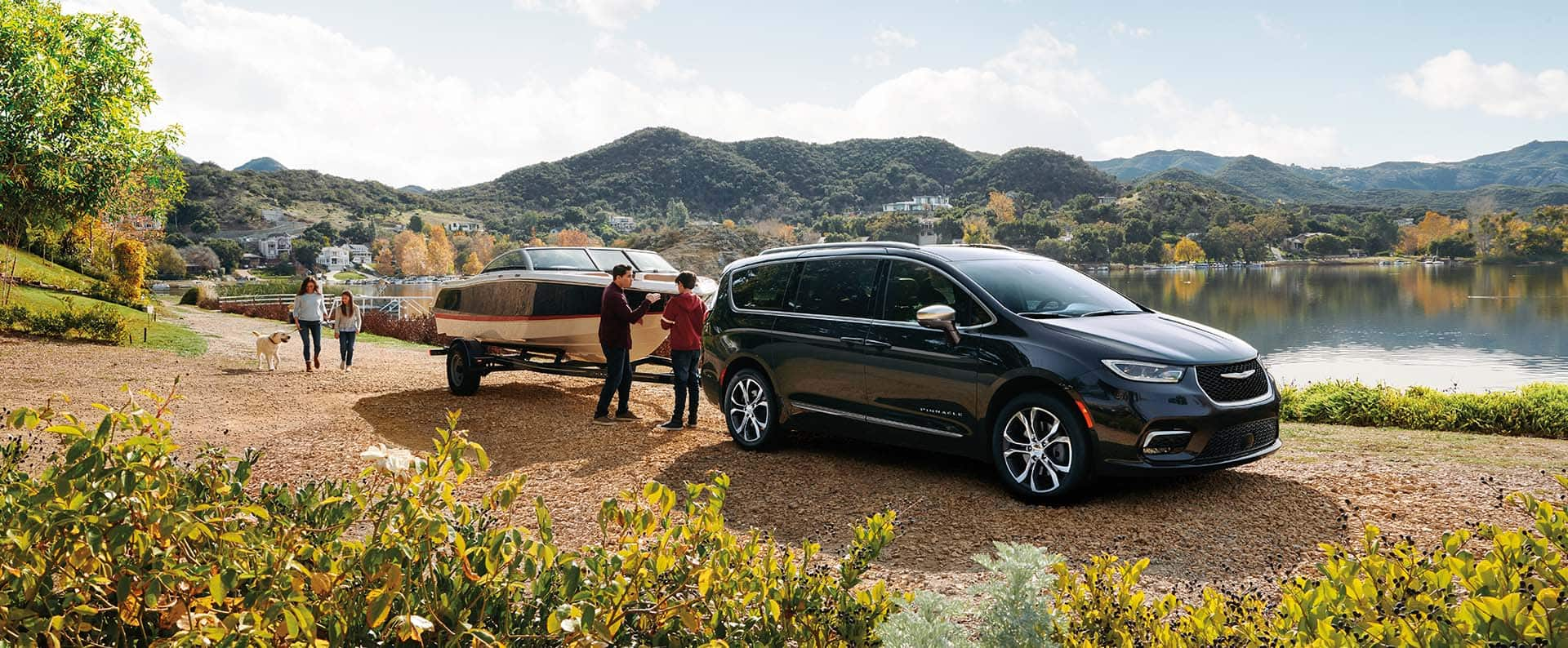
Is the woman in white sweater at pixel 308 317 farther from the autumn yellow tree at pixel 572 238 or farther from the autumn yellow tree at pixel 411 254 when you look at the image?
the autumn yellow tree at pixel 411 254

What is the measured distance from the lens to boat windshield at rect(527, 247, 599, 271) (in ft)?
41.1

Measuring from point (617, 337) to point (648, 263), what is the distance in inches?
112

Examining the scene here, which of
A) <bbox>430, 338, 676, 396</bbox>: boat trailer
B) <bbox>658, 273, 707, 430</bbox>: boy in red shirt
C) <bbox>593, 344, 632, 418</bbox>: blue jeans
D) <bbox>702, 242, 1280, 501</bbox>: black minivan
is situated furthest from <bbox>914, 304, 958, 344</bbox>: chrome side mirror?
<bbox>430, 338, 676, 396</bbox>: boat trailer

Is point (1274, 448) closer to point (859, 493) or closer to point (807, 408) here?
point (859, 493)

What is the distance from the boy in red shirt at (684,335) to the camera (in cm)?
973

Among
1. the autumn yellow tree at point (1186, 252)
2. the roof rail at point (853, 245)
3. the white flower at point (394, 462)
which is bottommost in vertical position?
the white flower at point (394, 462)

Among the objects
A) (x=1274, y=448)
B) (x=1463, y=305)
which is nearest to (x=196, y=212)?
(x=1463, y=305)

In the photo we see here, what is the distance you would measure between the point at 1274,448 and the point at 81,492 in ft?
22.0

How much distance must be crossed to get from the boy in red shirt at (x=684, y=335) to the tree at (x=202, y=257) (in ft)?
362

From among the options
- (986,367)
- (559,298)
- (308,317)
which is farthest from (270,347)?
(986,367)

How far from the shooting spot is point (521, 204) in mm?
182750

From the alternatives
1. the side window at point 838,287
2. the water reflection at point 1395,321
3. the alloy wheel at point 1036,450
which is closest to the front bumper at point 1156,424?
the alloy wheel at point 1036,450

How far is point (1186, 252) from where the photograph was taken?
131000 millimetres

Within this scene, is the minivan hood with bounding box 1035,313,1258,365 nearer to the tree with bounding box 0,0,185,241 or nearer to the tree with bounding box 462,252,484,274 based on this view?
the tree with bounding box 0,0,185,241
